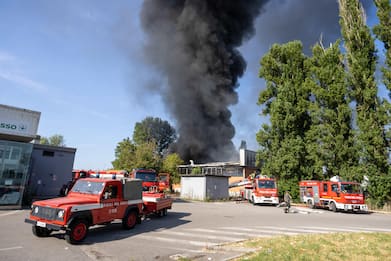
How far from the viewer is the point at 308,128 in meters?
30.2

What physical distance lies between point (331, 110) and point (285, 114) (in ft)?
16.8

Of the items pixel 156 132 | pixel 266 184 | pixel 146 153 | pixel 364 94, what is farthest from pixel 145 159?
pixel 156 132

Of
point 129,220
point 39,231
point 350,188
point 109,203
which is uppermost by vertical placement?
point 350,188

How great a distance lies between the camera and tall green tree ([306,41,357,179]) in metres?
24.9

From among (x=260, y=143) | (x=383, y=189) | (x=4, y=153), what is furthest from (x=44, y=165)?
(x=383, y=189)

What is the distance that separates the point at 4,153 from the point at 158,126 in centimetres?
6154

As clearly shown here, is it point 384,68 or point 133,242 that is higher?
point 384,68

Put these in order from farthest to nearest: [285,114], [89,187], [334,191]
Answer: [285,114] → [334,191] → [89,187]

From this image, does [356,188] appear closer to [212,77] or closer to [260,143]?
[260,143]

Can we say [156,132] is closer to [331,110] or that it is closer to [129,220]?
[331,110]

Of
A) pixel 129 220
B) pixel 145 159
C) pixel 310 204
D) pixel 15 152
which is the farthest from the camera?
pixel 145 159

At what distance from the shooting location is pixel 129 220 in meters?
9.70

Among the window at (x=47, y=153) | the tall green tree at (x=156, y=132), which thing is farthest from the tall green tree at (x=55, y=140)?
the window at (x=47, y=153)

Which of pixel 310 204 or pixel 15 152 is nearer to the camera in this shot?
pixel 15 152
